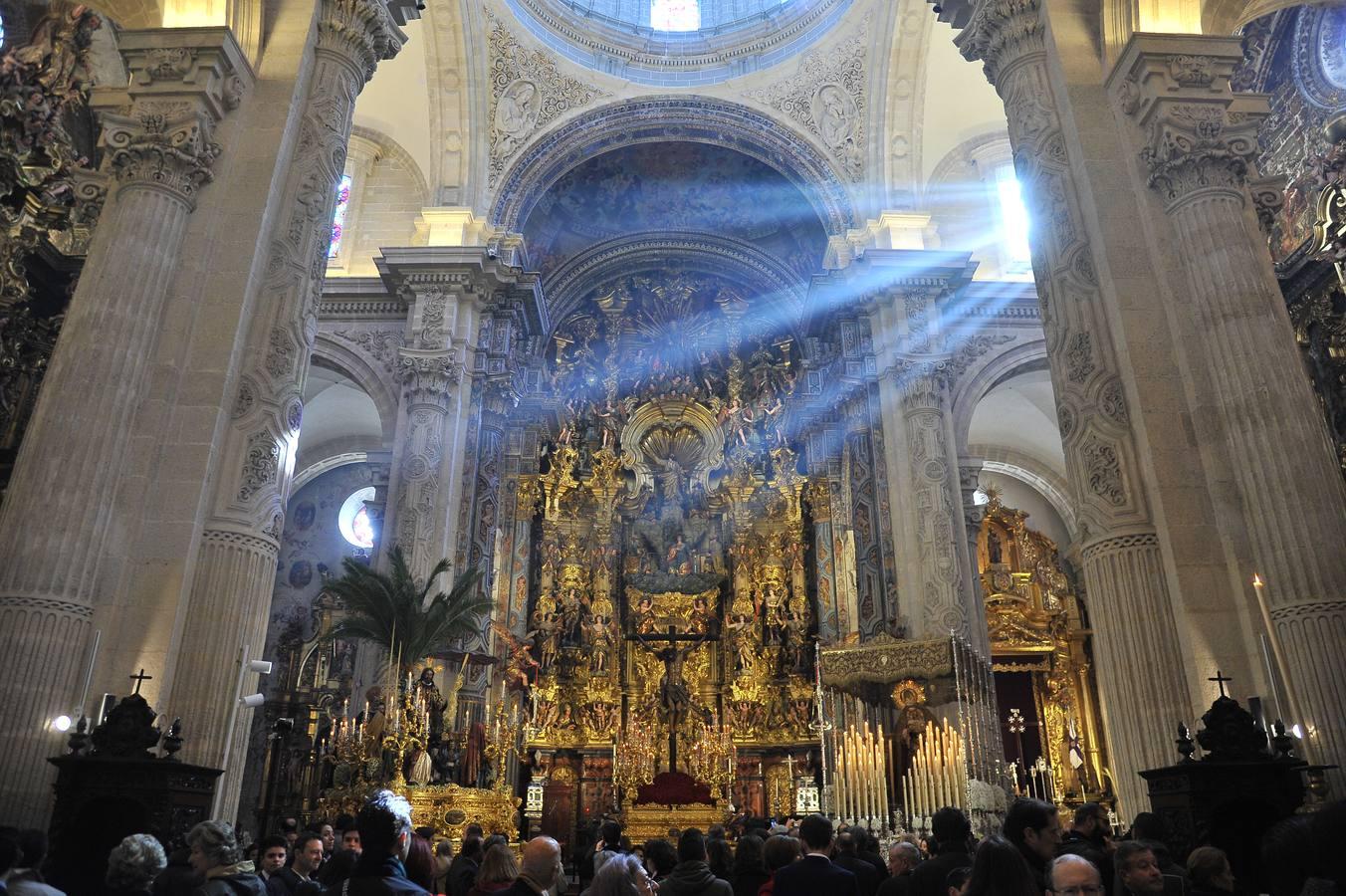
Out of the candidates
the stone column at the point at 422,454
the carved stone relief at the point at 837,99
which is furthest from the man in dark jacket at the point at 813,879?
the carved stone relief at the point at 837,99

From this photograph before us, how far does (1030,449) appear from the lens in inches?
990

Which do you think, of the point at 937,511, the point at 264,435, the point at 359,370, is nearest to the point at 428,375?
the point at 359,370

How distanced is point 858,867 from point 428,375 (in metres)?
13.8

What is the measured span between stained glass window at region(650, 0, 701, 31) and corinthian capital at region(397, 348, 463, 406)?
10.8 metres

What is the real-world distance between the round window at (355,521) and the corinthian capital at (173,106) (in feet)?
51.5

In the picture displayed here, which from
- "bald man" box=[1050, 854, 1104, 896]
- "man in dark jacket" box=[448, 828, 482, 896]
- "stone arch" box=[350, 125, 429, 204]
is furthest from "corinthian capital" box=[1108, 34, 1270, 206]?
"stone arch" box=[350, 125, 429, 204]

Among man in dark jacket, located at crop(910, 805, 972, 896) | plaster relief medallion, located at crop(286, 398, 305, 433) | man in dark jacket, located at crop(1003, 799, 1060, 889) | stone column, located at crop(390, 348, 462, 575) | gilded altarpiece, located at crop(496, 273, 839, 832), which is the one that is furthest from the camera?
gilded altarpiece, located at crop(496, 273, 839, 832)

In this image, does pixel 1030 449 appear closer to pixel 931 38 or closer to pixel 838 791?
pixel 931 38

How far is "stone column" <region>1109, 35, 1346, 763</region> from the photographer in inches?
275

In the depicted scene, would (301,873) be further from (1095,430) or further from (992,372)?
(992,372)

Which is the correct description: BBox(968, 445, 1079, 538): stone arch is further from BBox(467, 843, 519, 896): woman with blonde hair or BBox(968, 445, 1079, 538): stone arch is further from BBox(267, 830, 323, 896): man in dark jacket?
BBox(467, 843, 519, 896): woman with blonde hair

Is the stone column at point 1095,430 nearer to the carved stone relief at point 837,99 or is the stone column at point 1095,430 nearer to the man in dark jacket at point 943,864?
the man in dark jacket at point 943,864

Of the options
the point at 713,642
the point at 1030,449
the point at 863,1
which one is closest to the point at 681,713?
the point at 713,642

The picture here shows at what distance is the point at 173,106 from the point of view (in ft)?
29.6
